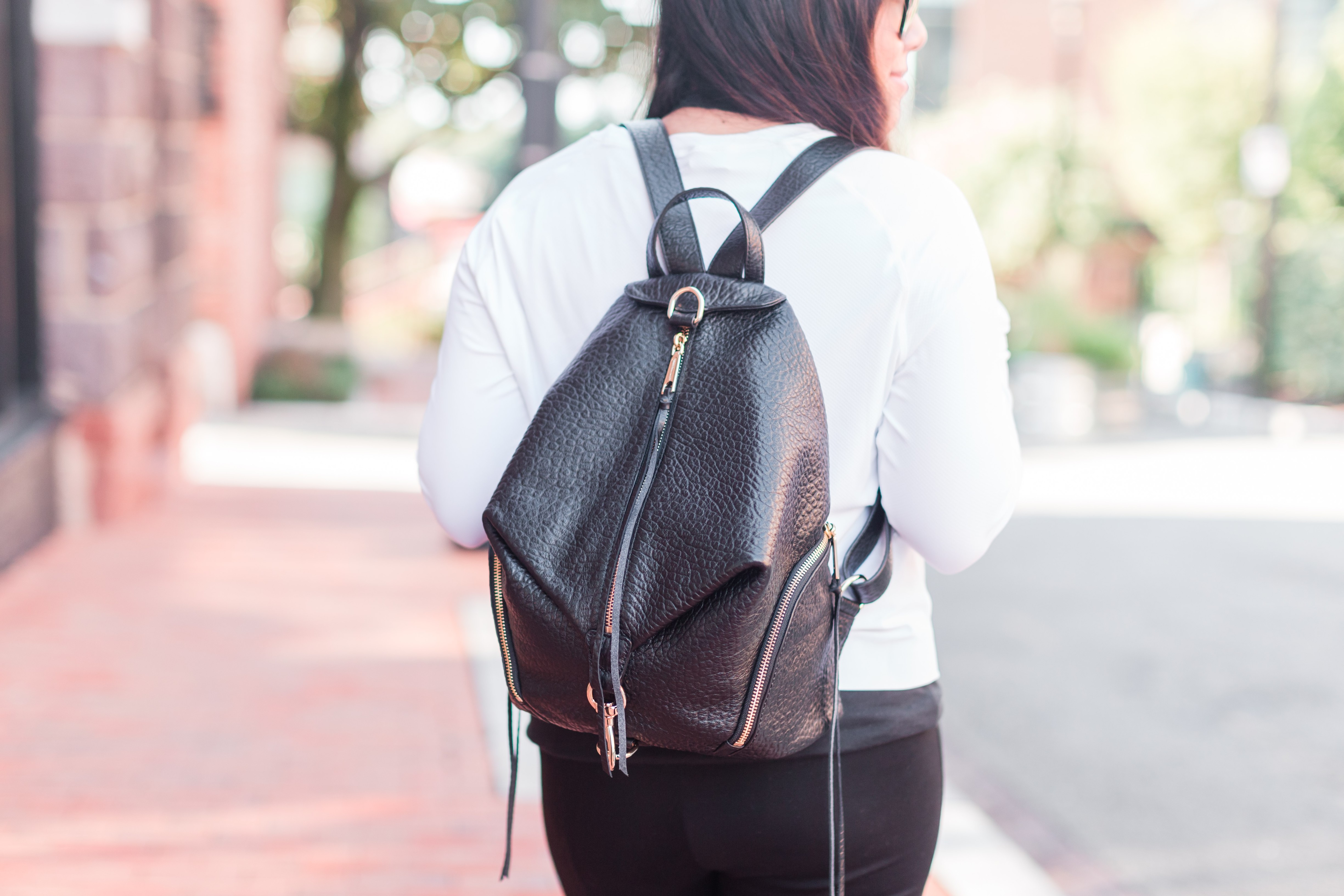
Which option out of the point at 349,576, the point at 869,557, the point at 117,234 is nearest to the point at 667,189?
the point at 869,557

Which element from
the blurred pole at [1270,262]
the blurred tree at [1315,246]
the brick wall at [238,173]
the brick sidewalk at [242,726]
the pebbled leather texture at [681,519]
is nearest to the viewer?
the pebbled leather texture at [681,519]

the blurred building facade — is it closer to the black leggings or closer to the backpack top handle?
the black leggings

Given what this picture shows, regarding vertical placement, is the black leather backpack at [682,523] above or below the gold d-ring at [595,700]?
above

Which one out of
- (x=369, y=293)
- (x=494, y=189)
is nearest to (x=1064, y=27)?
(x=494, y=189)

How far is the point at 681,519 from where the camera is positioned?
120 cm

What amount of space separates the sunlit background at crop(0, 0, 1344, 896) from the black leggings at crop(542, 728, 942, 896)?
884 millimetres

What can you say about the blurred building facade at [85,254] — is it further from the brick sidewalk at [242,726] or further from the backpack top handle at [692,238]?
the backpack top handle at [692,238]

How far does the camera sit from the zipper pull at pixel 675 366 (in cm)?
124

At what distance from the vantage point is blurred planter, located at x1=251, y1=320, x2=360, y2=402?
14930 millimetres

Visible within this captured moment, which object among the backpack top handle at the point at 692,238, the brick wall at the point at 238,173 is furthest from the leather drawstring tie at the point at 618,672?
the brick wall at the point at 238,173

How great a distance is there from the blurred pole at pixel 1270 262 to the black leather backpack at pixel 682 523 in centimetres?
1784

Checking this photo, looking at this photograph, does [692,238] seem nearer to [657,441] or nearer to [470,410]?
[657,441]

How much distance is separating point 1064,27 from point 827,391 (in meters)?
34.3

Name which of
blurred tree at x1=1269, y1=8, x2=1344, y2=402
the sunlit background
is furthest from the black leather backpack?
blurred tree at x1=1269, y1=8, x2=1344, y2=402
